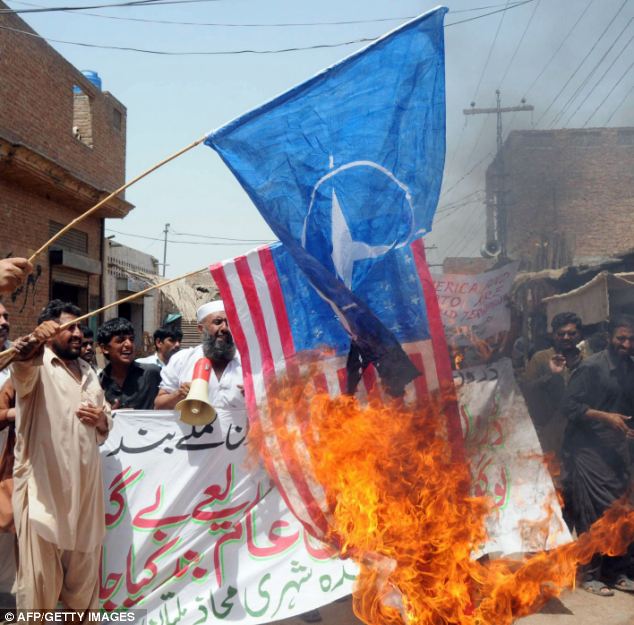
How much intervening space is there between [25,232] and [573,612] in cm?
1192

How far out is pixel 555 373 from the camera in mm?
5441

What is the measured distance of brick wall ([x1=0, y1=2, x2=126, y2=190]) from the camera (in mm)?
12211

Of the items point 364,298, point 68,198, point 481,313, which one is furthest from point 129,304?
point 364,298

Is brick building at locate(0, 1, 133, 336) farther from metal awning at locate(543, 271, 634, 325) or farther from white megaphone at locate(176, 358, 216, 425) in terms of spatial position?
metal awning at locate(543, 271, 634, 325)

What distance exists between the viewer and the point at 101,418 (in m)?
3.65

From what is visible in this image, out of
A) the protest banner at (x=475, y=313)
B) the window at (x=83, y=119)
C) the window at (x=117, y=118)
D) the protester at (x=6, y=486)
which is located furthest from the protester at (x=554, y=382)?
the window at (x=117, y=118)

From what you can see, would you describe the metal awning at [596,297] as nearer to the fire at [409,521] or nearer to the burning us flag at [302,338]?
the burning us flag at [302,338]

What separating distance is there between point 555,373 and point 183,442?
3153 mm

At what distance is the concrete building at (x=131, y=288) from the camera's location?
20297 mm

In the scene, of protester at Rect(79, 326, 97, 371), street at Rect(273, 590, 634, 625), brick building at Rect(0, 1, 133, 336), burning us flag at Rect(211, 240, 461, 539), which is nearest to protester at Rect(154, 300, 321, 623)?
street at Rect(273, 590, 634, 625)

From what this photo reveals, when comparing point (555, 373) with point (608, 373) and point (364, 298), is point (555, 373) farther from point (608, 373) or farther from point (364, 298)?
point (364, 298)

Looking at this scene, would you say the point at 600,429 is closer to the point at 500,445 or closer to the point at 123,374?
the point at 500,445

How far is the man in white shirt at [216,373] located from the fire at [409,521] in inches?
22.7

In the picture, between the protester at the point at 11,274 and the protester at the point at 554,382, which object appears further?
the protester at the point at 554,382
